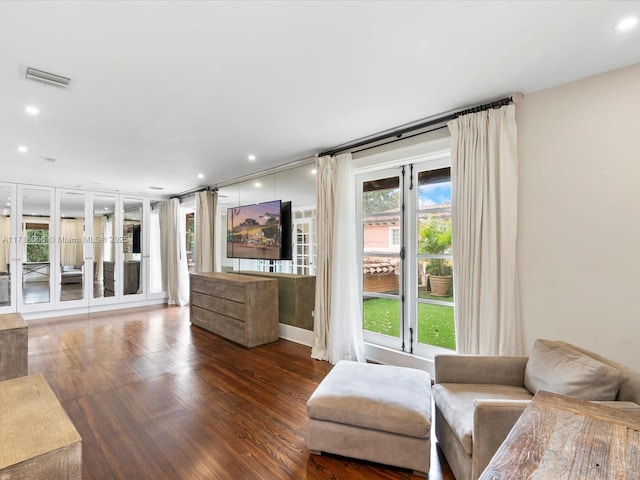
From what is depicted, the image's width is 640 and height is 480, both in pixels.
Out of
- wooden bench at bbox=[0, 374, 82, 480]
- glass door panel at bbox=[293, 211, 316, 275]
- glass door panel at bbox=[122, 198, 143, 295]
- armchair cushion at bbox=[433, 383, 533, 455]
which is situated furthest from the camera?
glass door panel at bbox=[122, 198, 143, 295]

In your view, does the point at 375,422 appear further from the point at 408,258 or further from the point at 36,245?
the point at 36,245

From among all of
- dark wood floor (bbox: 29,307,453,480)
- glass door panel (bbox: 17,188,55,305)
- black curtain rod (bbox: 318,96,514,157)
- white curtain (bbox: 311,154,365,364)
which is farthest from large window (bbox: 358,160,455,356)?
glass door panel (bbox: 17,188,55,305)

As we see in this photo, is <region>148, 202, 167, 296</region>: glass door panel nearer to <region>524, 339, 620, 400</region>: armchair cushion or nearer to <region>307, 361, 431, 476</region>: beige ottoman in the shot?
<region>307, 361, 431, 476</region>: beige ottoman

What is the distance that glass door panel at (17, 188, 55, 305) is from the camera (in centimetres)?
561

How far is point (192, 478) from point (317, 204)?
9.32 feet

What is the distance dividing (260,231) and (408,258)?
7.89 feet

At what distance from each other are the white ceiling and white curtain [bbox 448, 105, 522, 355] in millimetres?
296

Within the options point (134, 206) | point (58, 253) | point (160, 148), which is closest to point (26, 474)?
point (160, 148)

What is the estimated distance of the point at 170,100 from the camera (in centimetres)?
249

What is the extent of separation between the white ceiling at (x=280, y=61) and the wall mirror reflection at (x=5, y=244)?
3184 mm

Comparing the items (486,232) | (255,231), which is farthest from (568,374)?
(255,231)

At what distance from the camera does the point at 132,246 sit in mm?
6852

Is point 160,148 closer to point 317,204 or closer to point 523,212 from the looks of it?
point 317,204

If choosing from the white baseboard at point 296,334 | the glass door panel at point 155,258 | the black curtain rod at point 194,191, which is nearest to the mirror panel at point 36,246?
the glass door panel at point 155,258
